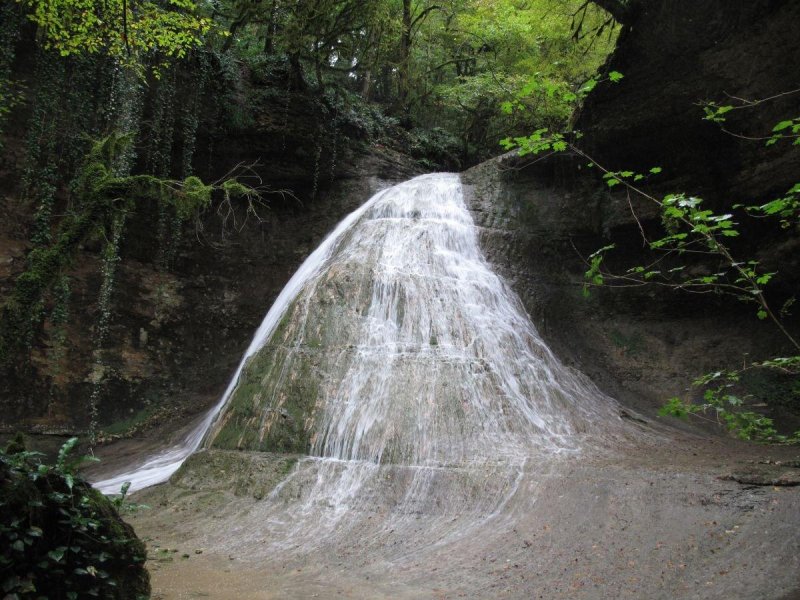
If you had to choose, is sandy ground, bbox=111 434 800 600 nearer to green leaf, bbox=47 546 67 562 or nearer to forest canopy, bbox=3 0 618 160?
green leaf, bbox=47 546 67 562

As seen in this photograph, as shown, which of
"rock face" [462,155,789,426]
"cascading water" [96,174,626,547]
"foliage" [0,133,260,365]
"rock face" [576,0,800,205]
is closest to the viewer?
"foliage" [0,133,260,365]

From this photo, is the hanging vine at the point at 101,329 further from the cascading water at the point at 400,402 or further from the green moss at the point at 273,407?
the green moss at the point at 273,407

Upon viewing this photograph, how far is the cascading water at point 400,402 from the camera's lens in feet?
21.0

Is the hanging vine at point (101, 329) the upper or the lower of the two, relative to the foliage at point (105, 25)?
lower

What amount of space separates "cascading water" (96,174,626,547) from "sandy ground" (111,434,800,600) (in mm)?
289

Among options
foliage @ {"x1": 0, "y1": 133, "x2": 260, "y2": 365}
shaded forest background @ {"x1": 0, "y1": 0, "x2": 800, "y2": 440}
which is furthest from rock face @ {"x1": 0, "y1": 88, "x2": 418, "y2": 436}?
foliage @ {"x1": 0, "y1": 133, "x2": 260, "y2": 365}

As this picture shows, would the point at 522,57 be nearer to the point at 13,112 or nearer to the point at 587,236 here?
the point at 587,236

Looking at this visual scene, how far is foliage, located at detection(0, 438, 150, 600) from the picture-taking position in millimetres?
2834

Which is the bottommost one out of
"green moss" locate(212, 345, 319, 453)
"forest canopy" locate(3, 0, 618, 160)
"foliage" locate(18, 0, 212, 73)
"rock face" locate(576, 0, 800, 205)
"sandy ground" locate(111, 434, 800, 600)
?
"sandy ground" locate(111, 434, 800, 600)

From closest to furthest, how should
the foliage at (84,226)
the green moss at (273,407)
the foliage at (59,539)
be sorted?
the foliage at (59,539) → the foliage at (84,226) → the green moss at (273,407)

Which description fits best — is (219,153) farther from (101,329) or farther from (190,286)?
(101,329)

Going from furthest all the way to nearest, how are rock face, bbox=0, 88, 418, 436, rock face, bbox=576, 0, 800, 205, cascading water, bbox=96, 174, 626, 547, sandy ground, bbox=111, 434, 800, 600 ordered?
rock face, bbox=0, 88, 418, 436 < rock face, bbox=576, 0, 800, 205 < cascading water, bbox=96, 174, 626, 547 < sandy ground, bbox=111, 434, 800, 600

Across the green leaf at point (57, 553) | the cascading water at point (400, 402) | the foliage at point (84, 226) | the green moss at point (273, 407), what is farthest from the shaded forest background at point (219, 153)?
the green leaf at point (57, 553)

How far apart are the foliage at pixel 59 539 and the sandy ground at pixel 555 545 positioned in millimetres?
979
